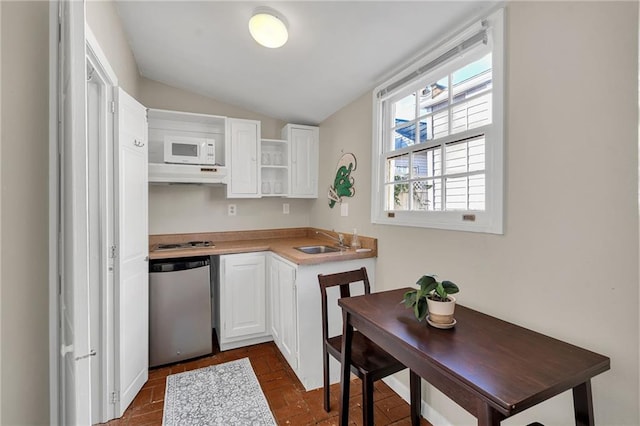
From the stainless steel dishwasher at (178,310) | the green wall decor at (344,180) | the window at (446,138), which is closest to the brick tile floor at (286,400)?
the stainless steel dishwasher at (178,310)

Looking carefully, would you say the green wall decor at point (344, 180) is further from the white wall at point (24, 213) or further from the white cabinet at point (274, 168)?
the white wall at point (24, 213)

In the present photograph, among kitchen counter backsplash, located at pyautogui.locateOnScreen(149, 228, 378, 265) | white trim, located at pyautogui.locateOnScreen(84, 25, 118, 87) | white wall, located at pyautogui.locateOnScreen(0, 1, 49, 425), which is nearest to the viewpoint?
white wall, located at pyautogui.locateOnScreen(0, 1, 49, 425)

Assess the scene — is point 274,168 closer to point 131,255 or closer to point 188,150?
point 188,150

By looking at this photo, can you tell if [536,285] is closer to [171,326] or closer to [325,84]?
[325,84]

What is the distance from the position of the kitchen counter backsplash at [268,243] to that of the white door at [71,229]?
1.35m

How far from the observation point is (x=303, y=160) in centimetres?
313

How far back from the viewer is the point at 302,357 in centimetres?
202

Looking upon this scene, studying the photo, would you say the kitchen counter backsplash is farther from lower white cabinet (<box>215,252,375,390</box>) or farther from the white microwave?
the white microwave

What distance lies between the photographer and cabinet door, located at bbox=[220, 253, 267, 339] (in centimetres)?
252

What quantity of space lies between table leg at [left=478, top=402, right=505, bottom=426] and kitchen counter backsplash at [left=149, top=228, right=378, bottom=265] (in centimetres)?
133

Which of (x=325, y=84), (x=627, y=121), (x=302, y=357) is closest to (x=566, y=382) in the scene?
(x=627, y=121)

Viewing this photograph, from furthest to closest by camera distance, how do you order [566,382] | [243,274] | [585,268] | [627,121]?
[243,274]
[585,268]
[627,121]
[566,382]

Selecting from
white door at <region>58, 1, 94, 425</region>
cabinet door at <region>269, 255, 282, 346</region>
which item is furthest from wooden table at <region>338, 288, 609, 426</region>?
cabinet door at <region>269, 255, 282, 346</region>

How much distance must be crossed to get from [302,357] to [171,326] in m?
1.13
